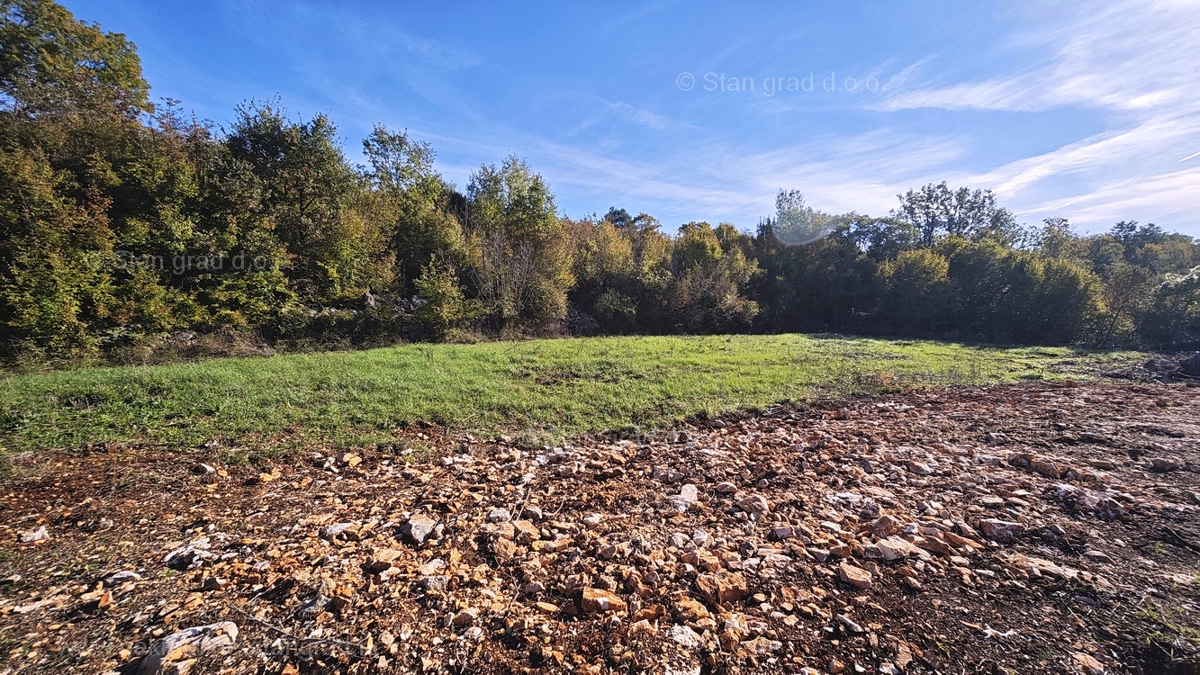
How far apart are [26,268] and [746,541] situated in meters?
14.1

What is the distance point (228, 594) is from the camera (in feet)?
8.36

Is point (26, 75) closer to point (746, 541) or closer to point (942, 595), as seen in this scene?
point (746, 541)

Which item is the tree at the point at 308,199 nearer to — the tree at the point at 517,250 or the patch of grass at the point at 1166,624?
the tree at the point at 517,250

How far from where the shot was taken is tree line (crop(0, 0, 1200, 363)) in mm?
9102

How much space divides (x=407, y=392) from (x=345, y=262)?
958cm

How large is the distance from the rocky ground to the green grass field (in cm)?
81

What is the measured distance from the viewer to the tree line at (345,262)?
910 cm

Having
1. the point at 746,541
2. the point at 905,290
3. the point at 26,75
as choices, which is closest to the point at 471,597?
the point at 746,541

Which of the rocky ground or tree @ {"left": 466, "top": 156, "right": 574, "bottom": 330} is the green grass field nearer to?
the rocky ground

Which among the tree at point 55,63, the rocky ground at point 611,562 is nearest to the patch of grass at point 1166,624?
the rocky ground at point 611,562

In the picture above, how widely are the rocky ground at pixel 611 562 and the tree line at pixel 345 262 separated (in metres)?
8.26

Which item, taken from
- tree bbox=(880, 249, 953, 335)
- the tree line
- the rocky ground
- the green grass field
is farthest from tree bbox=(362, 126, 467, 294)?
tree bbox=(880, 249, 953, 335)

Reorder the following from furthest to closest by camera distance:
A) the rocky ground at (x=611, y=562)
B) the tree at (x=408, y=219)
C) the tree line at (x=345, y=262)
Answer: the tree at (x=408, y=219) < the tree line at (x=345, y=262) < the rocky ground at (x=611, y=562)

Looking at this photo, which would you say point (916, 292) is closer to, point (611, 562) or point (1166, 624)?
point (1166, 624)
